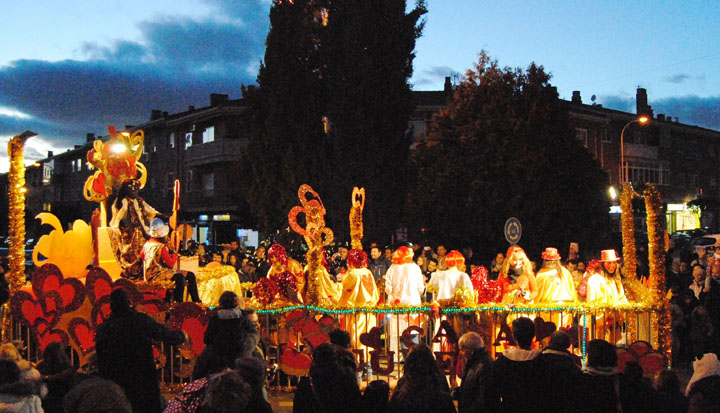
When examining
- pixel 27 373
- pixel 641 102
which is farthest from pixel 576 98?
pixel 27 373

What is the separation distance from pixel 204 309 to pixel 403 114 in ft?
57.2

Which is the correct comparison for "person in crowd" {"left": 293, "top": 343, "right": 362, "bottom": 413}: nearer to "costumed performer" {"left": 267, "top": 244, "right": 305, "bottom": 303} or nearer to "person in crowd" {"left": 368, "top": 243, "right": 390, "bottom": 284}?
"costumed performer" {"left": 267, "top": 244, "right": 305, "bottom": 303}

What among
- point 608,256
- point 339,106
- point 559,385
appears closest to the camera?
point 559,385

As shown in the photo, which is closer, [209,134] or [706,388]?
[706,388]

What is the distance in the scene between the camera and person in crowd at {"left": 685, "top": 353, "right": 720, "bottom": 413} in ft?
18.1

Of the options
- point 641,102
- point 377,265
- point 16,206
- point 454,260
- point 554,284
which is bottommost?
point 554,284

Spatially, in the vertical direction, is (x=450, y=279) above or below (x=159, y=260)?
below

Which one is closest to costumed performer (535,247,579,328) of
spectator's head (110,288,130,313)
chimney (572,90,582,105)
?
spectator's head (110,288,130,313)

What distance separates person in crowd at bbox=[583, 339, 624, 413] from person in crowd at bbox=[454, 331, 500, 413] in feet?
2.35

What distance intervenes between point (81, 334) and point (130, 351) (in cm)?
452

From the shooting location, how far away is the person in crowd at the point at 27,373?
4.94 m

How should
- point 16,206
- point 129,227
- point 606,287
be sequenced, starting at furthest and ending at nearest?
point 606,287
point 129,227
point 16,206

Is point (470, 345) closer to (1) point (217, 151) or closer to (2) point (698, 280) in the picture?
(2) point (698, 280)

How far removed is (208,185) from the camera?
43.5 metres
